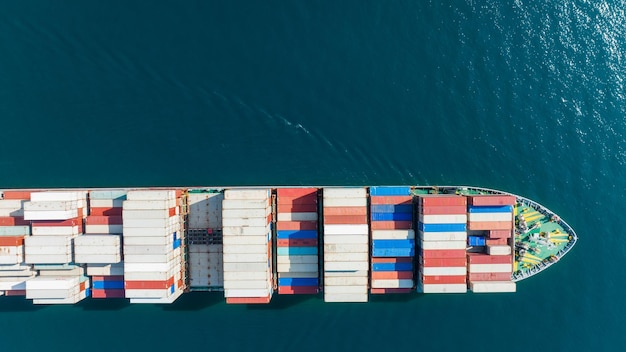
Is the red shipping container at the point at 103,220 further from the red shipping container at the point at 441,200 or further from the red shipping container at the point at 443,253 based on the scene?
the red shipping container at the point at 443,253

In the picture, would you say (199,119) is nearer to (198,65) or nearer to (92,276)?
(198,65)

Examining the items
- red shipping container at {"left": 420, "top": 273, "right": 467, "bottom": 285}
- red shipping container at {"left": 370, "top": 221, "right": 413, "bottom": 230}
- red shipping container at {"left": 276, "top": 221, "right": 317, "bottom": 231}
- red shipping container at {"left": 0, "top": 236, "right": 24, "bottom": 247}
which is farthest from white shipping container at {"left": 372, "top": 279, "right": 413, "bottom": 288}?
red shipping container at {"left": 0, "top": 236, "right": 24, "bottom": 247}

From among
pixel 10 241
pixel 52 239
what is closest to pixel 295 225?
pixel 52 239

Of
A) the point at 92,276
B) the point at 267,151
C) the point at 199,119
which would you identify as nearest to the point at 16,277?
the point at 92,276

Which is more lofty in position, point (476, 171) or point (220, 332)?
point (476, 171)

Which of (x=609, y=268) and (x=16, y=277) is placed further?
(x=609, y=268)
